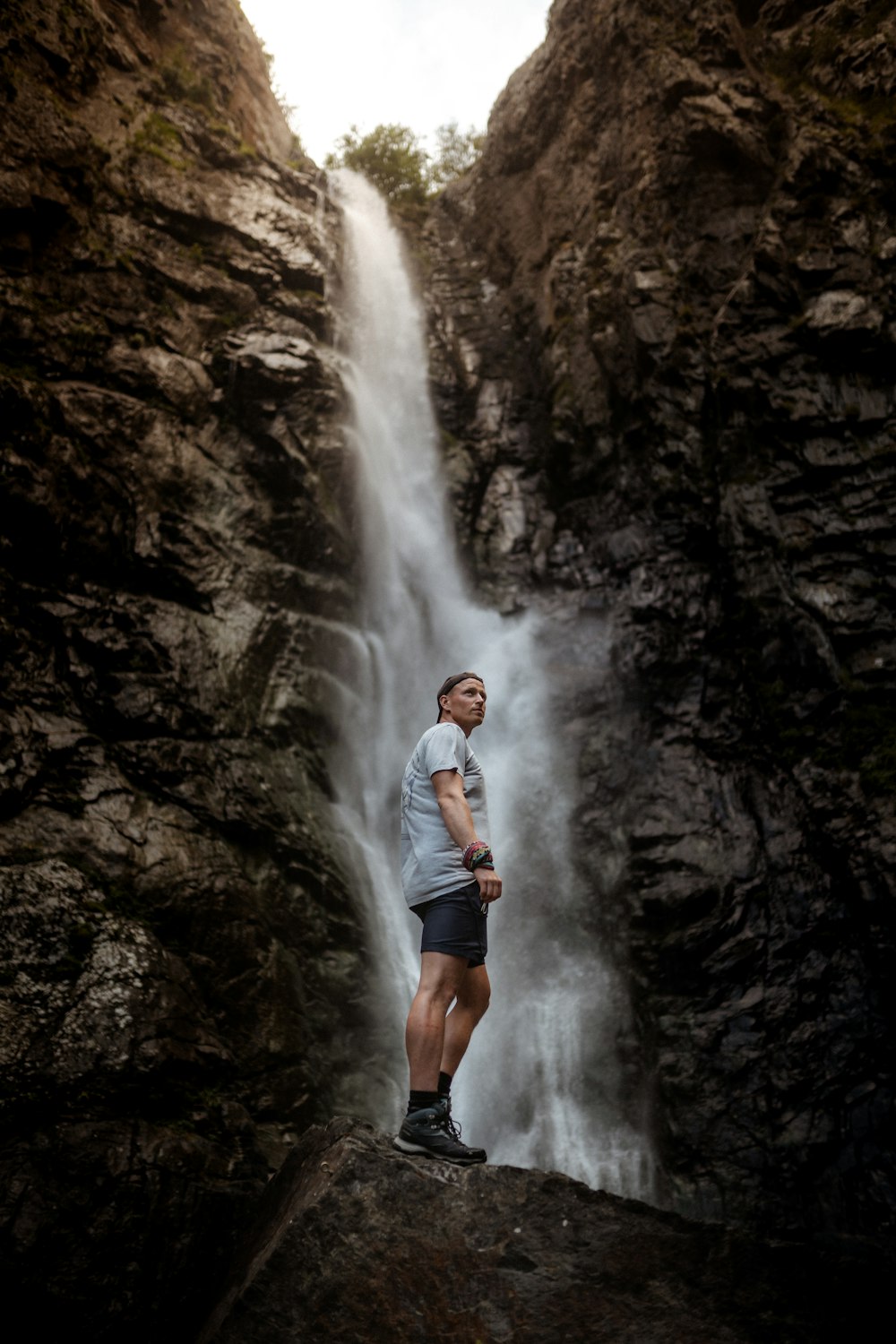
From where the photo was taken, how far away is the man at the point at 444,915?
150 inches

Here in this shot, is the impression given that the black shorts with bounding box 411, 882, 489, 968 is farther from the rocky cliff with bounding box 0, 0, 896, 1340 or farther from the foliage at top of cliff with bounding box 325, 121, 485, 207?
the foliage at top of cliff with bounding box 325, 121, 485, 207

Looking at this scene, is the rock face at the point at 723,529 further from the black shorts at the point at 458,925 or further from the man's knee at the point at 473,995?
the black shorts at the point at 458,925

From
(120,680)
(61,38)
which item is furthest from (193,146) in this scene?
(120,680)

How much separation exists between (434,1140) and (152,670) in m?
4.98

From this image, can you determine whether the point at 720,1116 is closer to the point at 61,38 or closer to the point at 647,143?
the point at 647,143

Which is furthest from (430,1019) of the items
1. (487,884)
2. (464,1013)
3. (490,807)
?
(490,807)

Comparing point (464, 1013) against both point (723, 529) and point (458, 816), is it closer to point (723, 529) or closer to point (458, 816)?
point (458, 816)

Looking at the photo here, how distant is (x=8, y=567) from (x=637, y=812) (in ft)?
20.0

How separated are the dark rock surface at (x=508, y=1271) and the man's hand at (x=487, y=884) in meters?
1.14

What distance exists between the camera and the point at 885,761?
7488mm

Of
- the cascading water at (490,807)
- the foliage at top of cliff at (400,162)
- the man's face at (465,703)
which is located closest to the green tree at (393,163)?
the foliage at top of cliff at (400,162)

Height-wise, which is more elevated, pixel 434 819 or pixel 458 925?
pixel 434 819

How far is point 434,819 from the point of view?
4.32 metres

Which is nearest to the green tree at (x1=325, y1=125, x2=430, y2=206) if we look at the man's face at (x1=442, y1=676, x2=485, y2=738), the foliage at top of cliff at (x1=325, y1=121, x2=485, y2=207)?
the foliage at top of cliff at (x1=325, y1=121, x2=485, y2=207)
